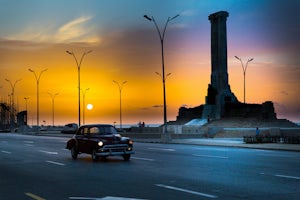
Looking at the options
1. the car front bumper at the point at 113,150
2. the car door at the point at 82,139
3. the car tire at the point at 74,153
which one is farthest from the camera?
the car tire at the point at 74,153

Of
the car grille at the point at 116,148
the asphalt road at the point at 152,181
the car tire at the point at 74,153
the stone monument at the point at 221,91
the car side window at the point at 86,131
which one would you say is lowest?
the asphalt road at the point at 152,181

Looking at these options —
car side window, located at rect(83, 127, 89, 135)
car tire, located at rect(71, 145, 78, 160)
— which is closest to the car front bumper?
car side window, located at rect(83, 127, 89, 135)

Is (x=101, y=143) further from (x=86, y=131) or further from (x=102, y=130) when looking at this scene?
(x=86, y=131)

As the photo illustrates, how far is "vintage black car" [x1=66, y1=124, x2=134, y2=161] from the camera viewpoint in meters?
20.3

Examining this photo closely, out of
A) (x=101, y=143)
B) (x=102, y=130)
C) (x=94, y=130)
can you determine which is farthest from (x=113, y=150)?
(x=94, y=130)

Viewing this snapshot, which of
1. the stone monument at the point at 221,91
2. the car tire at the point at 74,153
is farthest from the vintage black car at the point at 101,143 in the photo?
the stone monument at the point at 221,91

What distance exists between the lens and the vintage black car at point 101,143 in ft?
66.6

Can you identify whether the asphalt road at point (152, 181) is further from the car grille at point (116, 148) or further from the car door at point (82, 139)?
the car door at point (82, 139)

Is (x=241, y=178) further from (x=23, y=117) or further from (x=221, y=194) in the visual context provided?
(x=23, y=117)

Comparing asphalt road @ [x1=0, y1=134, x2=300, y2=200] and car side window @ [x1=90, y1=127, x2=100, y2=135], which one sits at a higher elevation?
car side window @ [x1=90, y1=127, x2=100, y2=135]

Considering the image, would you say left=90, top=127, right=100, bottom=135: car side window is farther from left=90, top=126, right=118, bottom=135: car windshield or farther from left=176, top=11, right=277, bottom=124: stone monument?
left=176, top=11, right=277, bottom=124: stone monument

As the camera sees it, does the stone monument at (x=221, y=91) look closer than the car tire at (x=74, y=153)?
No

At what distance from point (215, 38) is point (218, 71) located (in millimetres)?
6280

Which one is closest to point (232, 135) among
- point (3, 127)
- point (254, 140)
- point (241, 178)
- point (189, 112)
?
point (254, 140)
